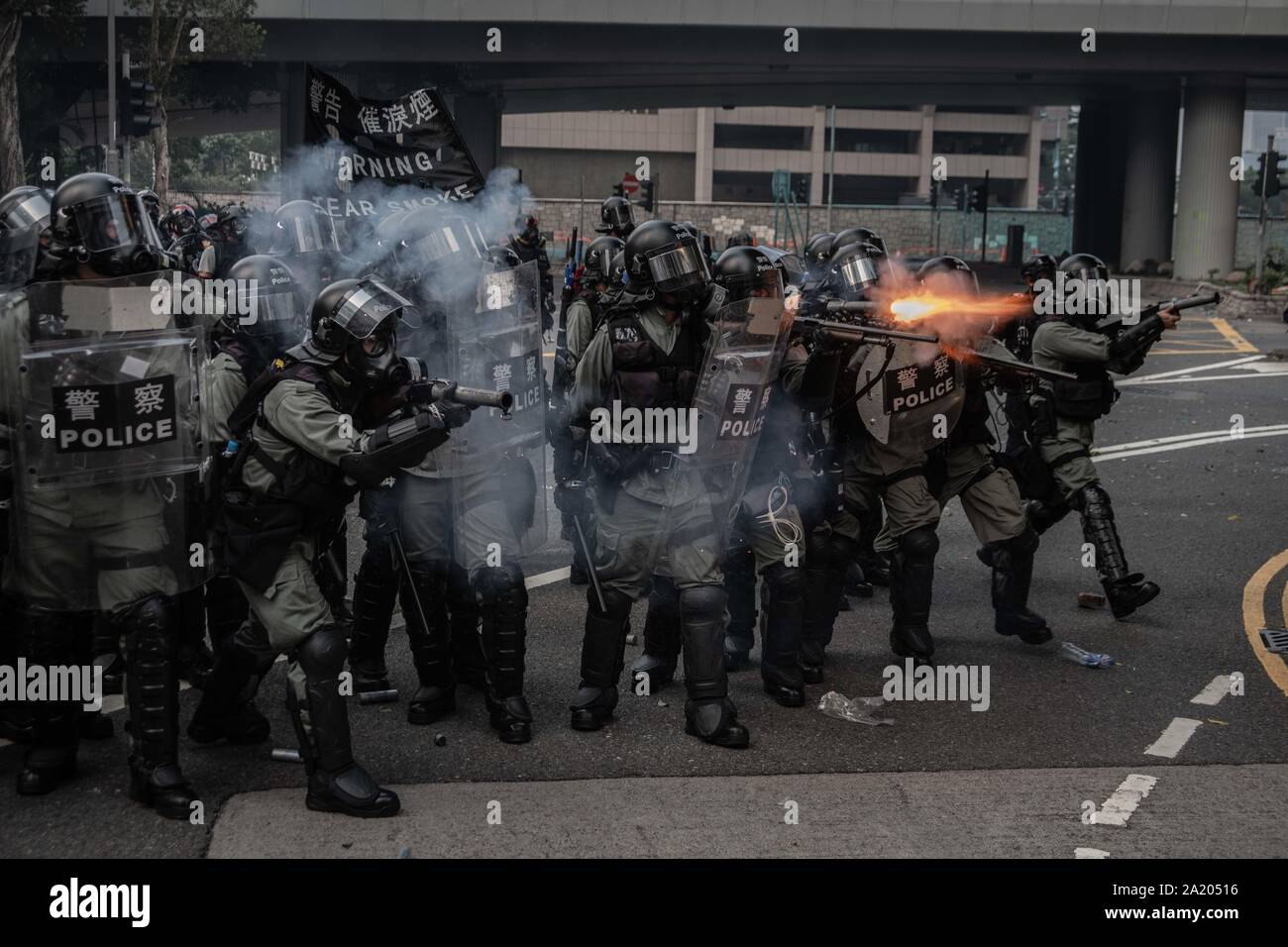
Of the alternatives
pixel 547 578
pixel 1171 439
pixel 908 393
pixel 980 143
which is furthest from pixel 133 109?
pixel 980 143

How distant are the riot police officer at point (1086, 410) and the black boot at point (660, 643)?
8.01 feet

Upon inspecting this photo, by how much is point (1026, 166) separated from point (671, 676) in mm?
77009

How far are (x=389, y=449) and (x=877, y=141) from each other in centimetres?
7723

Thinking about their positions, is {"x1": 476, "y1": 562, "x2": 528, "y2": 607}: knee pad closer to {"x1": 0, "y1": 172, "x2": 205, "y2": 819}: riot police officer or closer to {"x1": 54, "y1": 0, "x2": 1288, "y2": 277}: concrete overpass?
{"x1": 0, "y1": 172, "x2": 205, "y2": 819}: riot police officer

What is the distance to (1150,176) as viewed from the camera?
38.3 meters

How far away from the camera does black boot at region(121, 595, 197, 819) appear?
16.2 feet

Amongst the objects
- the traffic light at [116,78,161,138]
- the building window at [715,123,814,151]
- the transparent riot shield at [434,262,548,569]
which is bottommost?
the transparent riot shield at [434,262,548,569]

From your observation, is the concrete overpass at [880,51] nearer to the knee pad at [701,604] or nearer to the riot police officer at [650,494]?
the riot police officer at [650,494]

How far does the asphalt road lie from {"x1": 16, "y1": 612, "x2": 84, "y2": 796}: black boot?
8 cm

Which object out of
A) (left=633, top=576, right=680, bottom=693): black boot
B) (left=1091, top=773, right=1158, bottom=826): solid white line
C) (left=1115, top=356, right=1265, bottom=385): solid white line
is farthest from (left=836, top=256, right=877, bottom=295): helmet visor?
(left=1115, top=356, right=1265, bottom=385): solid white line

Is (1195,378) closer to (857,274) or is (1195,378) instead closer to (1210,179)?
(857,274)

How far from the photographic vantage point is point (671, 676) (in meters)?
6.61

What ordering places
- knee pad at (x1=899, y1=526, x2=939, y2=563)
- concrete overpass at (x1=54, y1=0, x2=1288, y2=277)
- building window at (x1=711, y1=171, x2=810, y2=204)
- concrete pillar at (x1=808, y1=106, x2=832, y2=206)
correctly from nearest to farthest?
knee pad at (x1=899, y1=526, x2=939, y2=563), concrete overpass at (x1=54, y1=0, x2=1288, y2=277), concrete pillar at (x1=808, y1=106, x2=832, y2=206), building window at (x1=711, y1=171, x2=810, y2=204)
